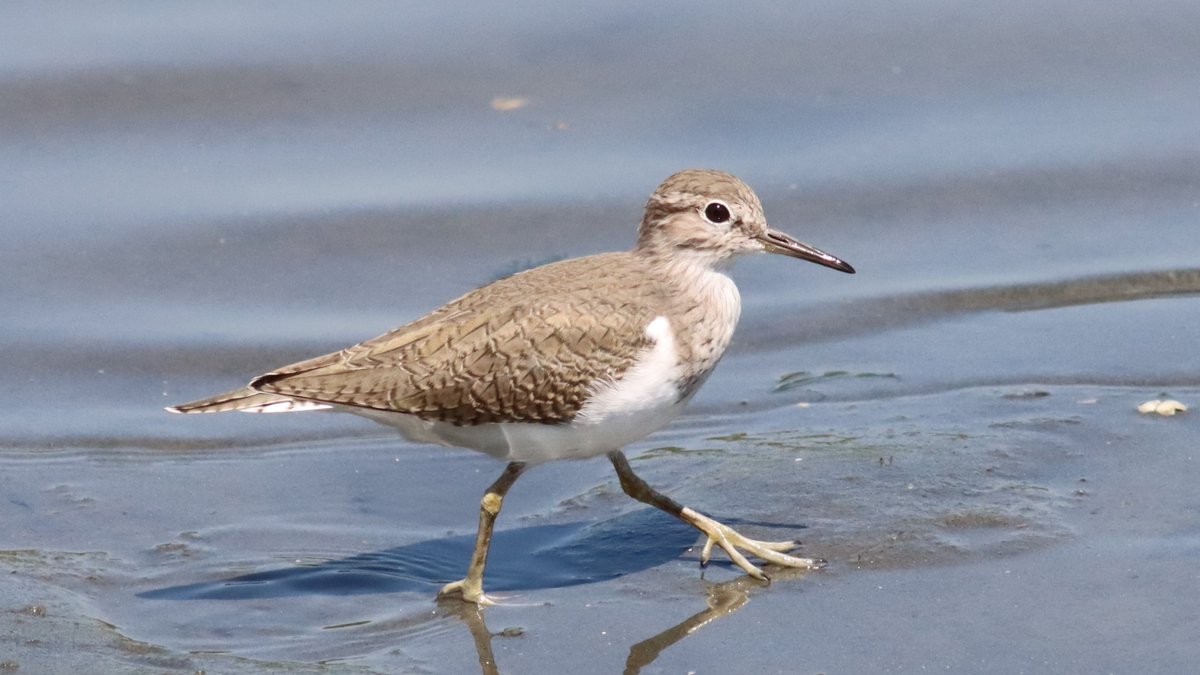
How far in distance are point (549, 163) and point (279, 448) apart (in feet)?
11.0

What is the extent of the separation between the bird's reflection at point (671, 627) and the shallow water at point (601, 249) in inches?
0.6

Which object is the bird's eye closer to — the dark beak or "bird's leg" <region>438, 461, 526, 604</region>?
the dark beak

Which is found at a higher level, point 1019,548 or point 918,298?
point 918,298

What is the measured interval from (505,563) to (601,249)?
3592 mm

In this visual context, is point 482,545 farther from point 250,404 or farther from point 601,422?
point 250,404

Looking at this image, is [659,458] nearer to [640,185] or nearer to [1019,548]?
[1019,548]

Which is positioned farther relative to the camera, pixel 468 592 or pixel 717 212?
pixel 717 212

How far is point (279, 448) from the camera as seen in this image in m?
8.34

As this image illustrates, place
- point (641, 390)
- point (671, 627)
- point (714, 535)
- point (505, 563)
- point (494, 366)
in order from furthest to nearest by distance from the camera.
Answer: point (505, 563), point (714, 535), point (494, 366), point (641, 390), point (671, 627)

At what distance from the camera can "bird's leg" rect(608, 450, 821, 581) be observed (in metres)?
6.50

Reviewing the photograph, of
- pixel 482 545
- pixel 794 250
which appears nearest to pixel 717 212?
pixel 794 250

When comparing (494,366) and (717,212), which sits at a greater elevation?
(717,212)

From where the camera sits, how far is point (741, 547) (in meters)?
6.67

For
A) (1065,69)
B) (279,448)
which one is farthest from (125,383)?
(1065,69)
